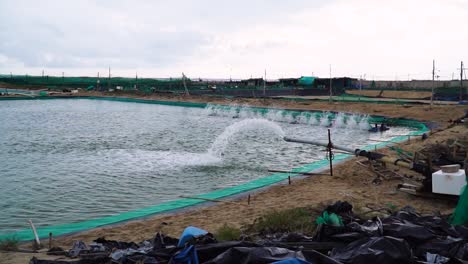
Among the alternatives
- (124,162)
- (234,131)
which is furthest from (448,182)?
(234,131)

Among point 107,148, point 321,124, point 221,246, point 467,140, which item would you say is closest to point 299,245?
point 221,246

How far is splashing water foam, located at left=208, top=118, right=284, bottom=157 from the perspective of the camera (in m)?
17.2

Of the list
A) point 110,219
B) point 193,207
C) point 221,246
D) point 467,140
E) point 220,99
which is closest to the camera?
point 221,246

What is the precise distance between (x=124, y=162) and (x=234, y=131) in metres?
9.02

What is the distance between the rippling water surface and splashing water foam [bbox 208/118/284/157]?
0.08 metres

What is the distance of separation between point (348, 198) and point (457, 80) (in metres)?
52.1

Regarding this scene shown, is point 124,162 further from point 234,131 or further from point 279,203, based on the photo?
point 234,131

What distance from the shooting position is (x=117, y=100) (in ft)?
177

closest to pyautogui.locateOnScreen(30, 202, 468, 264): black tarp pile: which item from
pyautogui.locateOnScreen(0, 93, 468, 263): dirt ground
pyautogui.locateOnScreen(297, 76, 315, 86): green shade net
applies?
pyautogui.locateOnScreen(0, 93, 468, 263): dirt ground

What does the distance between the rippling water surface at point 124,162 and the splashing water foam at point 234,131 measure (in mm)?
76

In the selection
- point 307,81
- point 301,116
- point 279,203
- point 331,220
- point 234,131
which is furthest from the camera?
point 307,81

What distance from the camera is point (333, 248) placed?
469 centimetres

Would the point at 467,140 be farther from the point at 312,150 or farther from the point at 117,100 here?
the point at 117,100

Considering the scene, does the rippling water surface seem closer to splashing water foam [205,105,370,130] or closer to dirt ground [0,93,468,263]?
splashing water foam [205,105,370,130]
